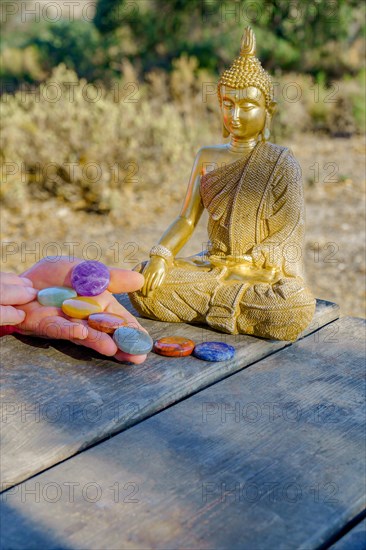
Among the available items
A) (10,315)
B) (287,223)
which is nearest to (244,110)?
(287,223)

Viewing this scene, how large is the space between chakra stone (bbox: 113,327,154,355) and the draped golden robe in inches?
10.7

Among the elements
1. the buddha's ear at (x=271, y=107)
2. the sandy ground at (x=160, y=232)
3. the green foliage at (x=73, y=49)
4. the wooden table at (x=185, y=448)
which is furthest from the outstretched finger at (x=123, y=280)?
the green foliage at (x=73, y=49)

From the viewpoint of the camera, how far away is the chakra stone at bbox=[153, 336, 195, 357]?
1.79 metres

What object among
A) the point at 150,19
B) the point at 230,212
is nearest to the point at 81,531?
the point at 230,212

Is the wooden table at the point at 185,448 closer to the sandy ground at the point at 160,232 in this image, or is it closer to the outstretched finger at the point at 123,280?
the outstretched finger at the point at 123,280

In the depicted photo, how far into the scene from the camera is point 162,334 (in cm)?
195

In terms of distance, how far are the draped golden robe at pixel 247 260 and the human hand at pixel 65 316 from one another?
13 cm

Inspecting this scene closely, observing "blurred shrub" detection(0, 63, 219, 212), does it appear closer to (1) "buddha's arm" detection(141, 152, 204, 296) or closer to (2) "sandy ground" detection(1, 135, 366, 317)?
(2) "sandy ground" detection(1, 135, 366, 317)

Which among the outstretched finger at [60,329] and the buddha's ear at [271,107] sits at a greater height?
the buddha's ear at [271,107]

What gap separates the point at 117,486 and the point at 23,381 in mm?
487

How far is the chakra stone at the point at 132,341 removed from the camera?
1692mm

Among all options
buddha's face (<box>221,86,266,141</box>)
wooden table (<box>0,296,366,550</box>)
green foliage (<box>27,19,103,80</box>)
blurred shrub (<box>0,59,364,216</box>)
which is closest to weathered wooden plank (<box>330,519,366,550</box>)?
wooden table (<box>0,296,366,550</box>)

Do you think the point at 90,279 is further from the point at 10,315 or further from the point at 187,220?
the point at 187,220

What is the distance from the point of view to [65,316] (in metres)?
1.84
